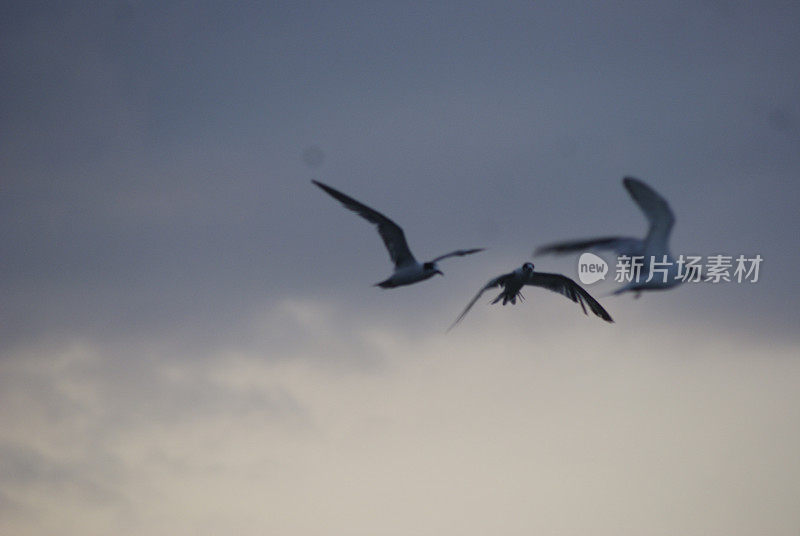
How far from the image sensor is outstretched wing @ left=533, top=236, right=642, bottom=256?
35844 mm

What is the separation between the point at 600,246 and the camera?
3731cm

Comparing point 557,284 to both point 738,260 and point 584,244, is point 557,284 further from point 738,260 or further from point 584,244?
point 584,244

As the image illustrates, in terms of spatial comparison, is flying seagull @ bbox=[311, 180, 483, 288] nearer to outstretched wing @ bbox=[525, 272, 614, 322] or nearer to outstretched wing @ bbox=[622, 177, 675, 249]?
outstretched wing @ bbox=[525, 272, 614, 322]

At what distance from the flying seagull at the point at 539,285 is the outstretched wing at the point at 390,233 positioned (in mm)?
5068

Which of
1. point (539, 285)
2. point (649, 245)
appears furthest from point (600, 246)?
point (539, 285)

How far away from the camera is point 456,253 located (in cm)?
4962

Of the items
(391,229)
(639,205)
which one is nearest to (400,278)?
(391,229)

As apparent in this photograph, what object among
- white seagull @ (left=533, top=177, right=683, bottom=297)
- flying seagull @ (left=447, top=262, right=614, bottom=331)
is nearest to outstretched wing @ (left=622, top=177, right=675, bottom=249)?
white seagull @ (left=533, top=177, right=683, bottom=297)

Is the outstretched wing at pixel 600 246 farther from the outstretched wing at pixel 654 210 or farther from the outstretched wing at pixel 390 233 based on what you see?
the outstretched wing at pixel 390 233

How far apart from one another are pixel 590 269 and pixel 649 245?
673cm

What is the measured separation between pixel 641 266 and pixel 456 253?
12.5 m

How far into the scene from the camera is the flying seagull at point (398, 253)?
1934 inches

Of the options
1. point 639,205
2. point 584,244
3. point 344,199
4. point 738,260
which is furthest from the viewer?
point 344,199

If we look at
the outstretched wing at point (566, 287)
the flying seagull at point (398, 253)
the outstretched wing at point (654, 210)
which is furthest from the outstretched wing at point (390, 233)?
the outstretched wing at point (654, 210)
